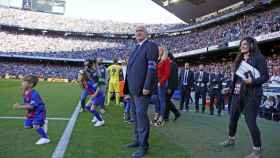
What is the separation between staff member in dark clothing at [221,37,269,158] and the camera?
572cm

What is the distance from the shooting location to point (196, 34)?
52.2 metres

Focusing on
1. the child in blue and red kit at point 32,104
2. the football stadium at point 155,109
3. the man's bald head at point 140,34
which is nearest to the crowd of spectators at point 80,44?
the football stadium at point 155,109

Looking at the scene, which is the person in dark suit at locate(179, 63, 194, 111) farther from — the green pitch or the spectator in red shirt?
the spectator in red shirt

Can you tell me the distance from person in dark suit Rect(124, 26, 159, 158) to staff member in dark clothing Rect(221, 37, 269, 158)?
Result: 1474mm

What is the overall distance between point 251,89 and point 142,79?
5.81 feet

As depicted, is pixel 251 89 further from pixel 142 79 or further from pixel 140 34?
pixel 140 34

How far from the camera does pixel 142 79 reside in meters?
5.83

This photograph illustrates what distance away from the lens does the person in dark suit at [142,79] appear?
5.74m

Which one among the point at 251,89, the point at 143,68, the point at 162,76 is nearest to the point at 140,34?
the point at 143,68

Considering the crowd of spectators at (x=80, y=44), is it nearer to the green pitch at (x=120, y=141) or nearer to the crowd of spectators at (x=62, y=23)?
the crowd of spectators at (x=62, y=23)

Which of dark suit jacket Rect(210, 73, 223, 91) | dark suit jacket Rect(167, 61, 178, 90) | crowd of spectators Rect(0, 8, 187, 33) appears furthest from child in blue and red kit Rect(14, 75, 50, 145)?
crowd of spectators Rect(0, 8, 187, 33)

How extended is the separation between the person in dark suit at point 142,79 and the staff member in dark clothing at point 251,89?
147cm

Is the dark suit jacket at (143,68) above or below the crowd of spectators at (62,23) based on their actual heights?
below

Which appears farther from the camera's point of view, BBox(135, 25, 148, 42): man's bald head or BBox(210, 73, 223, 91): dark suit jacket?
BBox(210, 73, 223, 91): dark suit jacket
